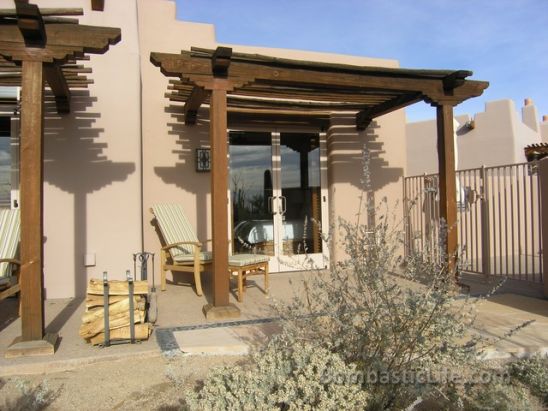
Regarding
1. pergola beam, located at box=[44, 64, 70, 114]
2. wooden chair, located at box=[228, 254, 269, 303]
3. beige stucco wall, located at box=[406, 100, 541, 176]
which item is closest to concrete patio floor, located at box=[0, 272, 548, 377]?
wooden chair, located at box=[228, 254, 269, 303]

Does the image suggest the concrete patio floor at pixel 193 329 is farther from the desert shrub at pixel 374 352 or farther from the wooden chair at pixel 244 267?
the desert shrub at pixel 374 352

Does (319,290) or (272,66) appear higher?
(272,66)

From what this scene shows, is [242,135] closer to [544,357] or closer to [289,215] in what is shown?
[289,215]

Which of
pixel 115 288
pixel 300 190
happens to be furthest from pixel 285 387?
pixel 300 190

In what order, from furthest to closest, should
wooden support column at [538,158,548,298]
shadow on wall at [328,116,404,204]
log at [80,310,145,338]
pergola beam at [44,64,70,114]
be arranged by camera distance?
shadow on wall at [328,116,404,204], wooden support column at [538,158,548,298], pergola beam at [44,64,70,114], log at [80,310,145,338]

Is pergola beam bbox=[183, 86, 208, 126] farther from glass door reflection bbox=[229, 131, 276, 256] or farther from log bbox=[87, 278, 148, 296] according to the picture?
log bbox=[87, 278, 148, 296]

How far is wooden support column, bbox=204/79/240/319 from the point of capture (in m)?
4.48

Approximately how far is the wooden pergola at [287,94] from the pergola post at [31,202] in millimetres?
1149

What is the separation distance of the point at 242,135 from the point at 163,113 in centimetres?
128

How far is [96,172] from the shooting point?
588 cm

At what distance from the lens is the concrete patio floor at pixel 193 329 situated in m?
3.42

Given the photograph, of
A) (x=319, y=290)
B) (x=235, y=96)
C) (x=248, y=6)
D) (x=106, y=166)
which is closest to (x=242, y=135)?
(x=235, y=96)

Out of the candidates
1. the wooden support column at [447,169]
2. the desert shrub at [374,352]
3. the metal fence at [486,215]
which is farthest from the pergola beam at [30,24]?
the wooden support column at [447,169]

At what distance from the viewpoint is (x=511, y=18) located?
8.23 meters
